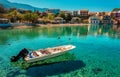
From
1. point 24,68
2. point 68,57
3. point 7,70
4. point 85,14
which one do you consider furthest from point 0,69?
point 85,14

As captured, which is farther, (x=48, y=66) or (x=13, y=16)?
(x=13, y=16)

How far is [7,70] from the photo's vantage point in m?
21.4

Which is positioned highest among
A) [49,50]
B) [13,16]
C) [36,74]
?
[13,16]

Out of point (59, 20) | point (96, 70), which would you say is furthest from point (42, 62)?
point (59, 20)

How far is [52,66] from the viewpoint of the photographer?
902 inches

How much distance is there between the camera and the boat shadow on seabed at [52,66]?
67.8ft

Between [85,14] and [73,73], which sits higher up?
[85,14]

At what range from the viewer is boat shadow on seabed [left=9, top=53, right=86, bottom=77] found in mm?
20656

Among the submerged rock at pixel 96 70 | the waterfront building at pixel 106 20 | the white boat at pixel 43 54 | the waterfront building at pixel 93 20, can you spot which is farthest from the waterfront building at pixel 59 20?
the submerged rock at pixel 96 70

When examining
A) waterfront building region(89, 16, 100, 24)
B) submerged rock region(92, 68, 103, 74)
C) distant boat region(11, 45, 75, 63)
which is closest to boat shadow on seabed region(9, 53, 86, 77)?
distant boat region(11, 45, 75, 63)

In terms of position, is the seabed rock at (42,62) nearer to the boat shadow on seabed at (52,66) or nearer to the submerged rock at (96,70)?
the boat shadow on seabed at (52,66)

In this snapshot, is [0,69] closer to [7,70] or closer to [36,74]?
[7,70]

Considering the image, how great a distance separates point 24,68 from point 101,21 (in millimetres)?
112437

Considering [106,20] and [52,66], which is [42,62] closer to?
[52,66]
